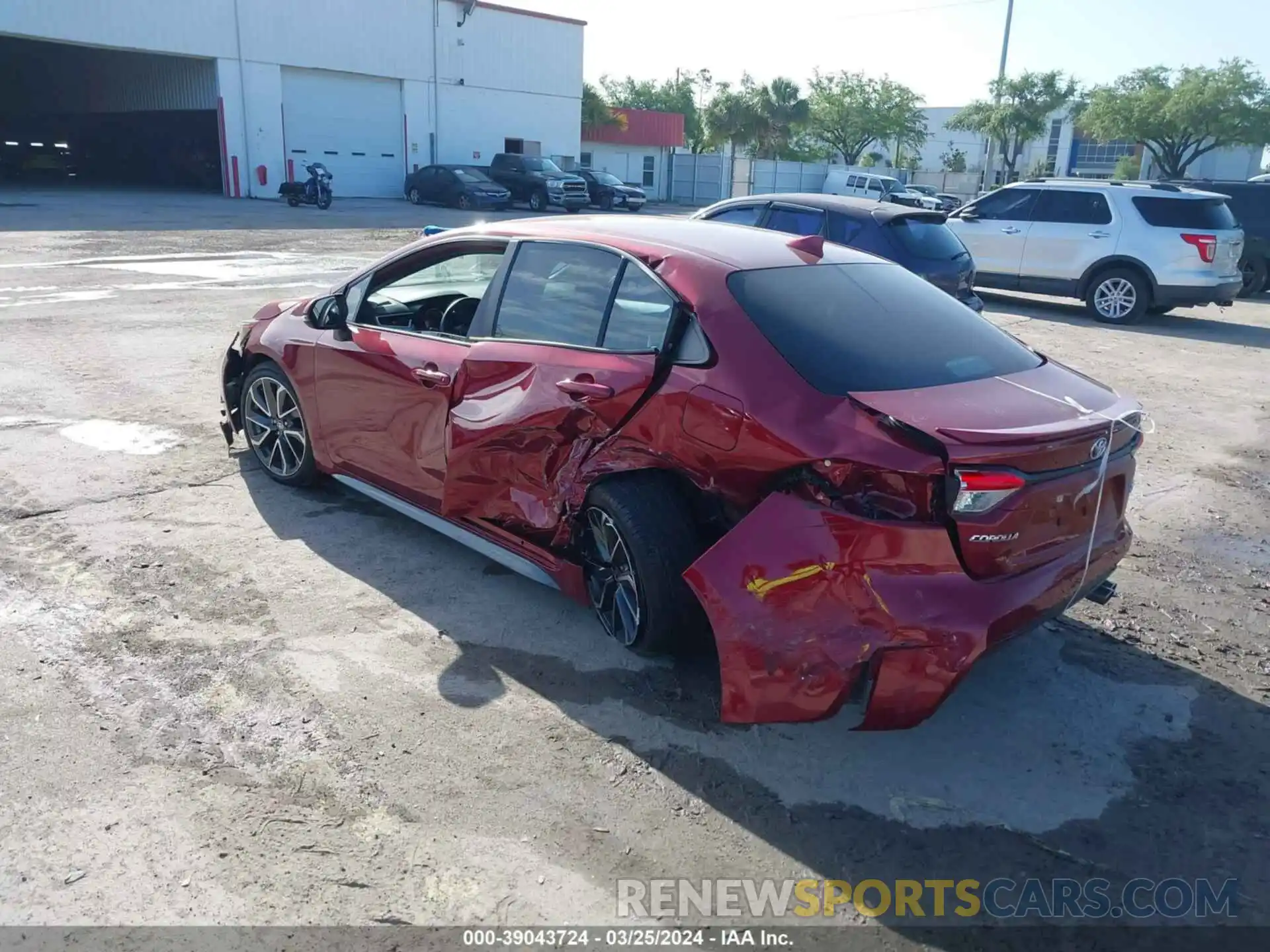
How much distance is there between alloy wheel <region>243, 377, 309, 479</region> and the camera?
5484 millimetres

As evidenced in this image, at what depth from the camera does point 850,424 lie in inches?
123

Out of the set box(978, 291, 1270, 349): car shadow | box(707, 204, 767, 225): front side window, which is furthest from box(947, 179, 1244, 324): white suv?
box(707, 204, 767, 225): front side window

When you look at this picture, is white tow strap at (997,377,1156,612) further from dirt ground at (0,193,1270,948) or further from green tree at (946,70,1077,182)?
green tree at (946,70,1077,182)

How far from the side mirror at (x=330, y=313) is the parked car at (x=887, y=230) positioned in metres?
5.12

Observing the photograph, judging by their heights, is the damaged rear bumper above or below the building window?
below

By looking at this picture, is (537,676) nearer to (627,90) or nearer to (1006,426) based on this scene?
(1006,426)

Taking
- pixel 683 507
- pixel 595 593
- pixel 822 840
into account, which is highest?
pixel 683 507

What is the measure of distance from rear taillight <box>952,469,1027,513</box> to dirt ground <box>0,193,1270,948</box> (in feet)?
3.13

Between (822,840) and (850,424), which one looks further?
(850,424)

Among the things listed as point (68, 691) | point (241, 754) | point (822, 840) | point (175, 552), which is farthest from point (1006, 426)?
point (175, 552)

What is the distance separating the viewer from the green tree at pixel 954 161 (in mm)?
76062

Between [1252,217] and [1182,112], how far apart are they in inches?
1397

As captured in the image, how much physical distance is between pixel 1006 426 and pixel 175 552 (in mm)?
3810

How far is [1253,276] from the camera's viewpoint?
16859 millimetres
